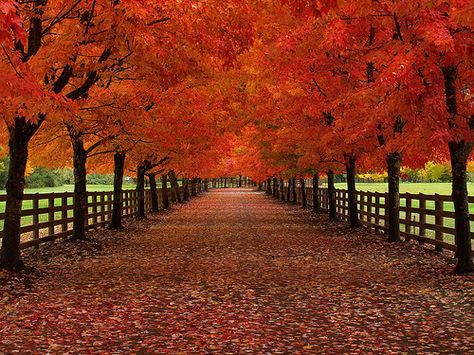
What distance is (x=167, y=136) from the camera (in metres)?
20.0

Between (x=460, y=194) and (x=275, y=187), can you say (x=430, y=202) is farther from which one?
(x=460, y=194)

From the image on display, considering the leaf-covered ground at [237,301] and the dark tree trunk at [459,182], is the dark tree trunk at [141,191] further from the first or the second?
the dark tree trunk at [459,182]

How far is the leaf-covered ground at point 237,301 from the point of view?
7.09 m

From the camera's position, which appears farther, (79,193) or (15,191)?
(79,193)

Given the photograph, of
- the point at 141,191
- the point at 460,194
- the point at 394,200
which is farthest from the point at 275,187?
the point at 460,194

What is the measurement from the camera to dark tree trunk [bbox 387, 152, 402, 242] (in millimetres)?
18516

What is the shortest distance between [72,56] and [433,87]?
7061 mm

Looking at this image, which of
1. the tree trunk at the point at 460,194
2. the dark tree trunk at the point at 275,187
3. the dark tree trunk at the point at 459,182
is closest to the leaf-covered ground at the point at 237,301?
the dark tree trunk at the point at 459,182

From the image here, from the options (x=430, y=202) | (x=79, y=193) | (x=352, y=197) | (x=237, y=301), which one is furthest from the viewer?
(x=430, y=202)

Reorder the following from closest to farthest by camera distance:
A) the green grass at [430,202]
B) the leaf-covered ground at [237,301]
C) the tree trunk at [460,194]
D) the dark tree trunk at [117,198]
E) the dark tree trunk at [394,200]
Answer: the leaf-covered ground at [237,301]
the tree trunk at [460,194]
the dark tree trunk at [394,200]
the green grass at [430,202]
the dark tree trunk at [117,198]

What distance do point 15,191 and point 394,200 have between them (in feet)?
36.2

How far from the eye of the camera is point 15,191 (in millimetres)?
12977

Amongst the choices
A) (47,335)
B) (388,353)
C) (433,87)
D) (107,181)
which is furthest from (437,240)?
(107,181)

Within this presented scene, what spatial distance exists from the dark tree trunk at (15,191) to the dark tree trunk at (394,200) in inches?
421
